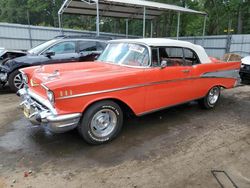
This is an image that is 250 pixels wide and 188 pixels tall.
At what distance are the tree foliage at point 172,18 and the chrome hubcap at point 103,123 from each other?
53.5 ft

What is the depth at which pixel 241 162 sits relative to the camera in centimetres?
326

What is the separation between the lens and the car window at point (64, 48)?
24.4ft

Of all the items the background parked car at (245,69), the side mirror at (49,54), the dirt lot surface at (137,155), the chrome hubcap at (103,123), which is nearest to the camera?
the dirt lot surface at (137,155)

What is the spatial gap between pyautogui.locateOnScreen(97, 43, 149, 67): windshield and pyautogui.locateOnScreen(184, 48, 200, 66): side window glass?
4.09ft

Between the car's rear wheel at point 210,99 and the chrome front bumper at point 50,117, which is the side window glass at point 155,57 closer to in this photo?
the chrome front bumper at point 50,117

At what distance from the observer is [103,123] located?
3717 millimetres

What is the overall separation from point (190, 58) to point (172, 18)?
75.1ft

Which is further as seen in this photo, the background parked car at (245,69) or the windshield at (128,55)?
the background parked car at (245,69)

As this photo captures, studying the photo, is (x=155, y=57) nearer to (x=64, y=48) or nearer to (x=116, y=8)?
(x=64, y=48)

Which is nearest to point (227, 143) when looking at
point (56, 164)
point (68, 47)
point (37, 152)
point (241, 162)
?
point (241, 162)

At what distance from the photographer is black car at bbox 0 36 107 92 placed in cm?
681

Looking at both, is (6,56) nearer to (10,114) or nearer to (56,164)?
(10,114)

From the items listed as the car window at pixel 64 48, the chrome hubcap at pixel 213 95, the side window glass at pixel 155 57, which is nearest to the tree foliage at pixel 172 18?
the car window at pixel 64 48

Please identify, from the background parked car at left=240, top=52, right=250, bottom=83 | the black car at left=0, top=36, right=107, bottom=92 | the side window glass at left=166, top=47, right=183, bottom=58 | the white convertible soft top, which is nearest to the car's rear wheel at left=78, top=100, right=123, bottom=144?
the white convertible soft top
